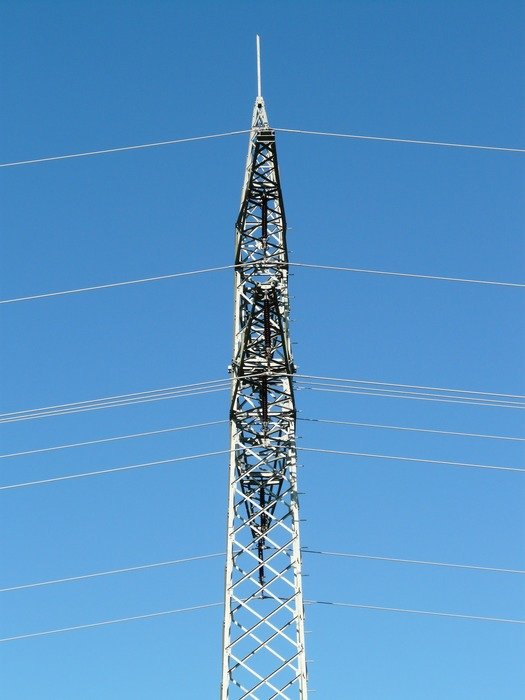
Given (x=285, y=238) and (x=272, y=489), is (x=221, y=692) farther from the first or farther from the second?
(x=285, y=238)

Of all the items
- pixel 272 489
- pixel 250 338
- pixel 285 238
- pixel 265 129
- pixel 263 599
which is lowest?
pixel 263 599

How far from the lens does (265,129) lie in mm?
24422

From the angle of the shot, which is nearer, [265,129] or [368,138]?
[265,129]

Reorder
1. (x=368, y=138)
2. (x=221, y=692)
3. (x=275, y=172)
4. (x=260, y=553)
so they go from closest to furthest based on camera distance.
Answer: (x=221, y=692)
(x=260, y=553)
(x=275, y=172)
(x=368, y=138)

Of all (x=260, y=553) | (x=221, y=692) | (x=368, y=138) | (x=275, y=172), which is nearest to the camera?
(x=221, y=692)

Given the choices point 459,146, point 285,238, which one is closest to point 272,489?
point 285,238

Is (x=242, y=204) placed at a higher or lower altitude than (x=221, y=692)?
higher

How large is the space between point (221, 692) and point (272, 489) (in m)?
4.11

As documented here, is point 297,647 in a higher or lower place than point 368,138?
lower

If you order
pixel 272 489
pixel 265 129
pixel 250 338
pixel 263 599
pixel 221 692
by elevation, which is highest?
pixel 265 129

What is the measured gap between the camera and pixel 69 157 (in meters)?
27.5

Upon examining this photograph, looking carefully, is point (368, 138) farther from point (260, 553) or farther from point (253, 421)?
point (260, 553)

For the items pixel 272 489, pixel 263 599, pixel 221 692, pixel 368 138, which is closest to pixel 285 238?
pixel 368 138

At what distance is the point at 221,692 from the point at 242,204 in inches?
388
